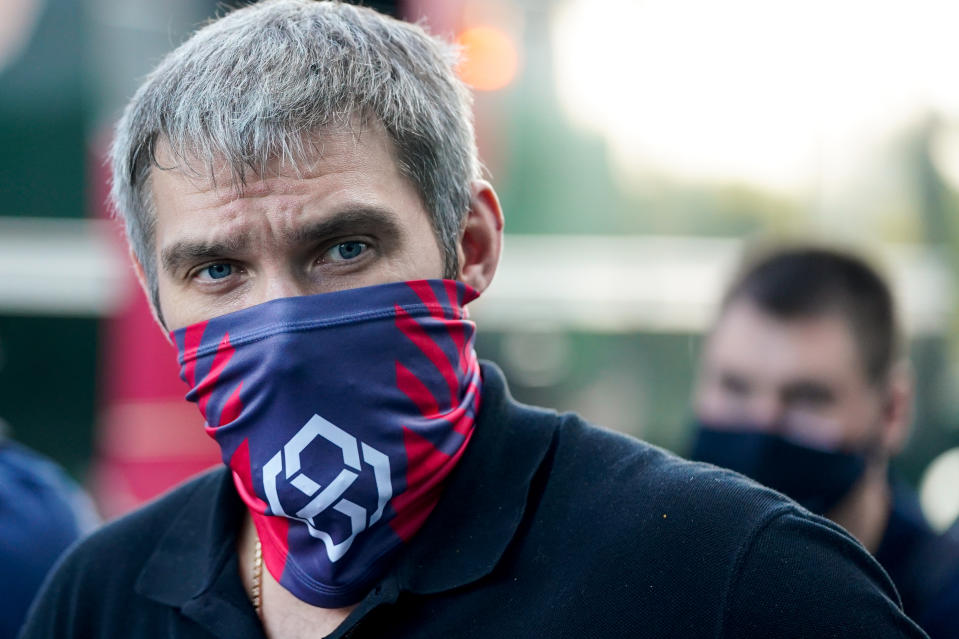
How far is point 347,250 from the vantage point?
1.72m

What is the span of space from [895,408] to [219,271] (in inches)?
83.4

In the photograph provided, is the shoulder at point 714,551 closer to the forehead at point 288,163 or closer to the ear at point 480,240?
the ear at point 480,240

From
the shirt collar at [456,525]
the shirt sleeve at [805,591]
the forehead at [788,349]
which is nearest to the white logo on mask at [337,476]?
the shirt collar at [456,525]

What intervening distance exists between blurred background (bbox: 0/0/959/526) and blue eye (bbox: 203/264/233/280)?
3.43 meters

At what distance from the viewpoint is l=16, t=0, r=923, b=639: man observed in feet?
5.10

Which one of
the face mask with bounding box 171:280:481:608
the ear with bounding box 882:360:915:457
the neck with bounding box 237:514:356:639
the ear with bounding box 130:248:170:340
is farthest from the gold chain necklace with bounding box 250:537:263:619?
the ear with bounding box 882:360:915:457

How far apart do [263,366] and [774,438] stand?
69.3 inches

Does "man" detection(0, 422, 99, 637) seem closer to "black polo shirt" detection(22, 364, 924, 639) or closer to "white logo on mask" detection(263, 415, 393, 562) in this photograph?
"black polo shirt" detection(22, 364, 924, 639)

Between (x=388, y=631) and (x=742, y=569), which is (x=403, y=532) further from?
(x=742, y=569)

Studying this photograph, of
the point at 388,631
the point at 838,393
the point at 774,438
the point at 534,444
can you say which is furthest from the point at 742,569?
the point at 838,393

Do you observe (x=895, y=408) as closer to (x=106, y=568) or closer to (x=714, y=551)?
(x=714, y=551)

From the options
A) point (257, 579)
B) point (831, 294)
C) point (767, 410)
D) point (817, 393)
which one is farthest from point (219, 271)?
point (831, 294)

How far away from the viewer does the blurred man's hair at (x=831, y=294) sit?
3219 mm

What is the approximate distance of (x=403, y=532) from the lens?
1.68m
